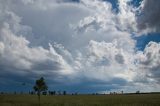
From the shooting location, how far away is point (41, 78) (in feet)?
316

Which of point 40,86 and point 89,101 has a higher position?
point 40,86

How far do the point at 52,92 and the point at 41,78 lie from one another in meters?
105

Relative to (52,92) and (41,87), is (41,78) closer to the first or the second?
(41,87)

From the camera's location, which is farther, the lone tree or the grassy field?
the lone tree

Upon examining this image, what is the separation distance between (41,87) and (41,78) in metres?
3.04

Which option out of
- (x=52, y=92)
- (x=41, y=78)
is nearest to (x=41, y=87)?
(x=41, y=78)

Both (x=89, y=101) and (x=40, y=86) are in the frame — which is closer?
(x=89, y=101)

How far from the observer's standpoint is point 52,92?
655 feet

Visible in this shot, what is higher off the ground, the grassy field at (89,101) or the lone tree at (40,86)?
the lone tree at (40,86)

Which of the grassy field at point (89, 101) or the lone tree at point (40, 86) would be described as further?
the lone tree at point (40, 86)

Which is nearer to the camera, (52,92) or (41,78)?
(41,78)

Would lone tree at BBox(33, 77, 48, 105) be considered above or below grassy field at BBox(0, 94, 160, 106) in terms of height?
above
